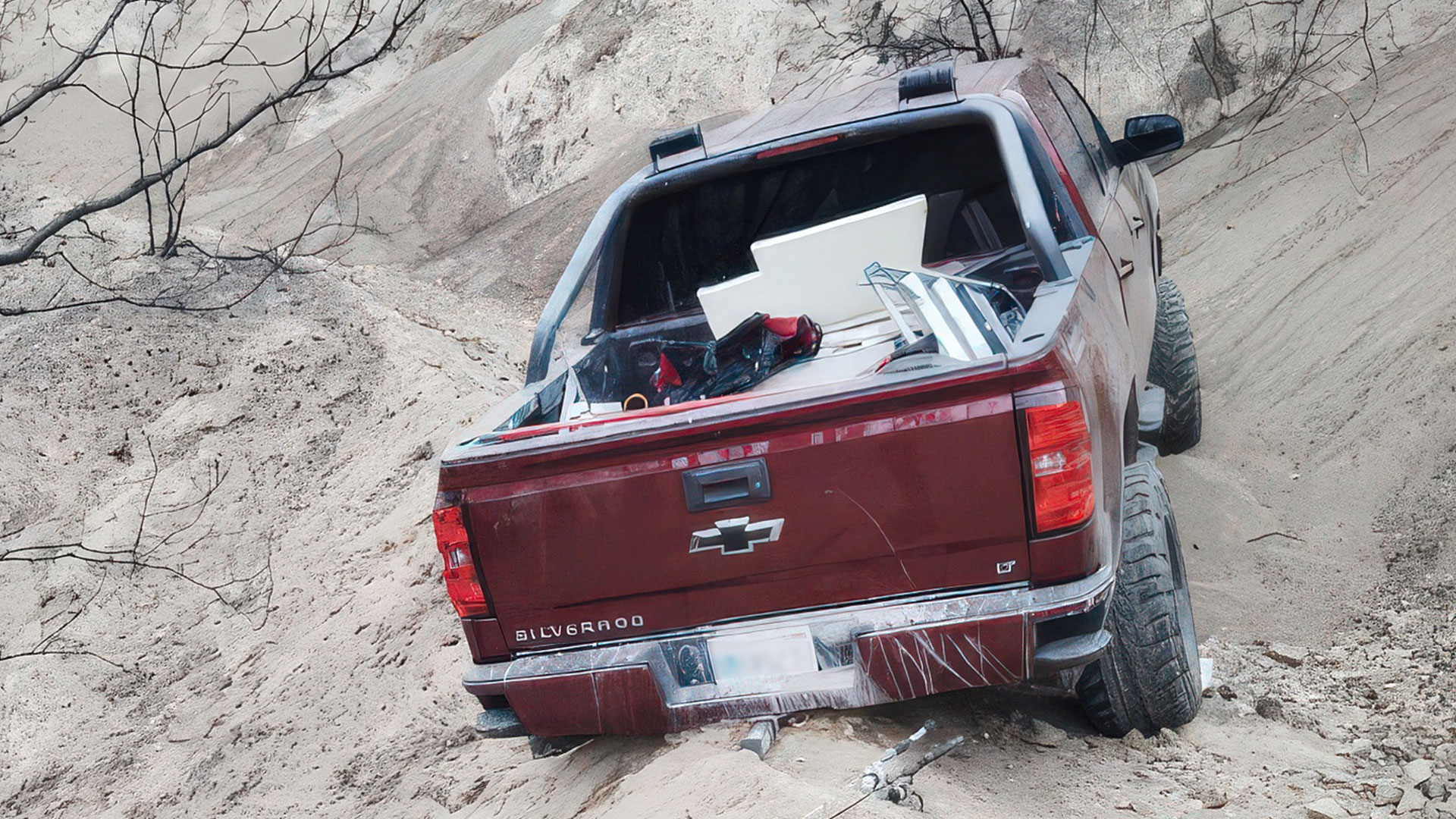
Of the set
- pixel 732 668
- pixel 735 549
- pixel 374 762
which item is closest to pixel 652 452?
pixel 735 549

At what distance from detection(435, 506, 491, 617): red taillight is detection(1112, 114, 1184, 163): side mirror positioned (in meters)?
3.35

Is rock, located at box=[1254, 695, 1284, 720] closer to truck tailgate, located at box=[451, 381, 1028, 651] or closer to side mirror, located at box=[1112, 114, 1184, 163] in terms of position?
truck tailgate, located at box=[451, 381, 1028, 651]

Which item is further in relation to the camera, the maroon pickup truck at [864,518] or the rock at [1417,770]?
the rock at [1417,770]

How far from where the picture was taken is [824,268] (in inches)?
173

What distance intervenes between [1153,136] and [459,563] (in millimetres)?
3490

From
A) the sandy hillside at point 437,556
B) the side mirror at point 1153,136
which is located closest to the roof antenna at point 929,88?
the side mirror at point 1153,136

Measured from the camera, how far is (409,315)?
10.5 meters

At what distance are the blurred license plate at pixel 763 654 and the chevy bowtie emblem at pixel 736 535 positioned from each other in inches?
9.6

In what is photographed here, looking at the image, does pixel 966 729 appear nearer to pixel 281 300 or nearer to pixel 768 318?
pixel 768 318

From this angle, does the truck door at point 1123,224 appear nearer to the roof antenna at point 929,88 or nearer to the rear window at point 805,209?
the rear window at point 805,209

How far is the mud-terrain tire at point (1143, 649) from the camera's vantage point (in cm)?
328

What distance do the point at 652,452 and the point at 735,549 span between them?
331 millimetres

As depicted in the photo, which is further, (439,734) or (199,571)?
(199,571)

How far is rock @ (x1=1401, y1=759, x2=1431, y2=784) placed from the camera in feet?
10.4
